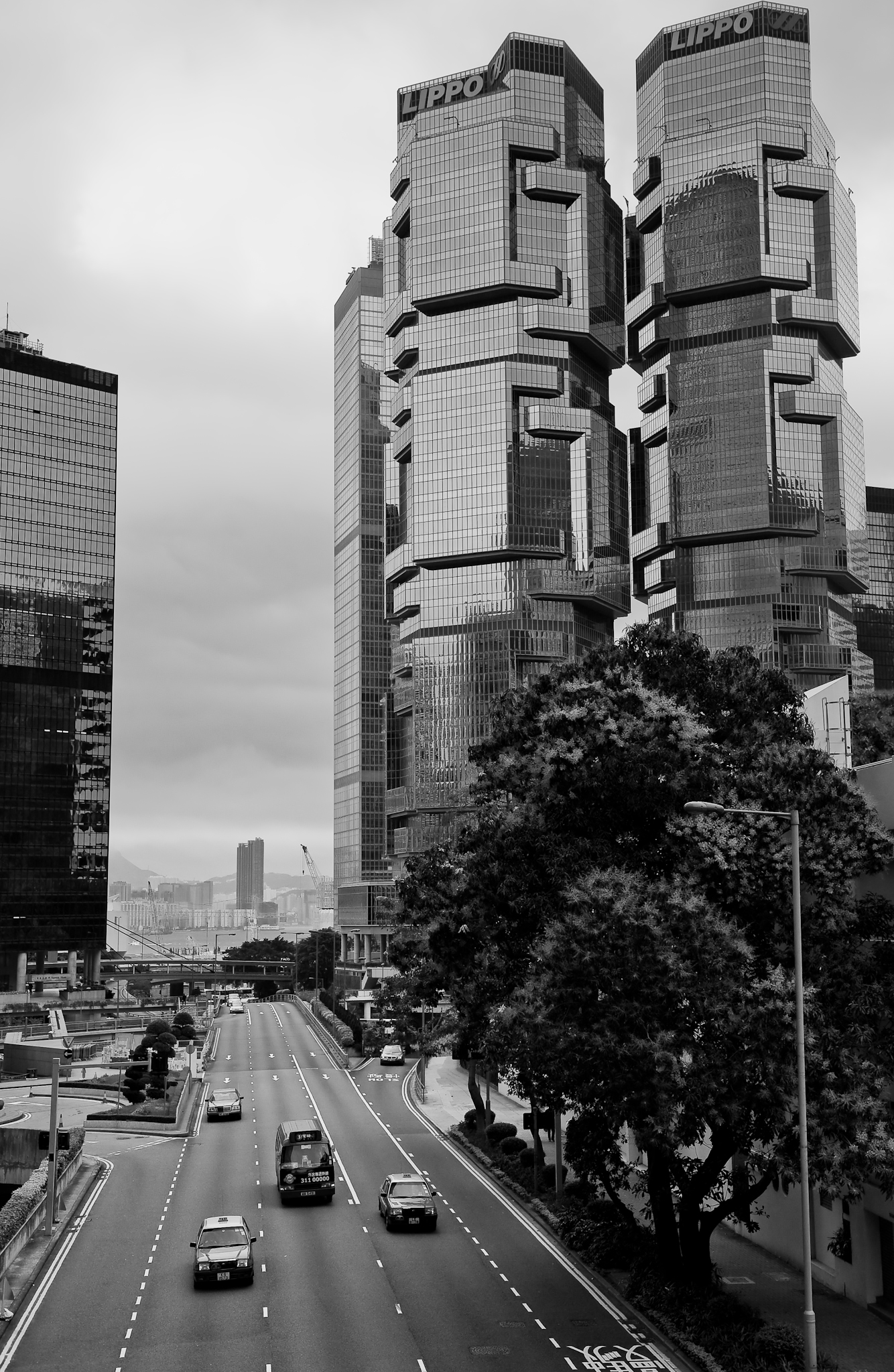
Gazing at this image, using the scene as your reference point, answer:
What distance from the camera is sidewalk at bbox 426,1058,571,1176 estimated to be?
223 ft

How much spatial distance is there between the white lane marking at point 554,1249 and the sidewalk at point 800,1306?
3.49 meters

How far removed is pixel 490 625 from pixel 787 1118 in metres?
154

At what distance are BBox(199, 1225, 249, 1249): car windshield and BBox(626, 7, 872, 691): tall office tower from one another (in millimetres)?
147803

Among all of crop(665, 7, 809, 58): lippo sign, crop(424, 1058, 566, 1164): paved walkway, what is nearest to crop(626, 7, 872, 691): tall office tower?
crop(665, 7, 809, 58): lippo sign

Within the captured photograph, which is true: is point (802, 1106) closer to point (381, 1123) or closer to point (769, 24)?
point (381, 1123)

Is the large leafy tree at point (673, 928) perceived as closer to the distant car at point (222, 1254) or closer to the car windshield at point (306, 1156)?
the distant car at point (222, 1254)

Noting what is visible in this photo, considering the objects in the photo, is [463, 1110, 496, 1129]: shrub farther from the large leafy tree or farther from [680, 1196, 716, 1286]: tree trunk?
[680, 1196, 716, 1286]: tree trunk

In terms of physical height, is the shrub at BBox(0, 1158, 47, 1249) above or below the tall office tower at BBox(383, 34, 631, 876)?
below

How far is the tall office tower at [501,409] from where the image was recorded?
18362 cm

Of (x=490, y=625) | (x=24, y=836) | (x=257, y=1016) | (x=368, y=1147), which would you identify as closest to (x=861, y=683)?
(x=490, y=625)

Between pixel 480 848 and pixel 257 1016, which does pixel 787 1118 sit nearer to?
pixel 480 848

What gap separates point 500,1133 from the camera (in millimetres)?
60031

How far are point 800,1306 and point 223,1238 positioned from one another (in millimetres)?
15444

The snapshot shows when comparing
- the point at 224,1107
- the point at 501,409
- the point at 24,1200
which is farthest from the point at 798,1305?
the point at 501,409
